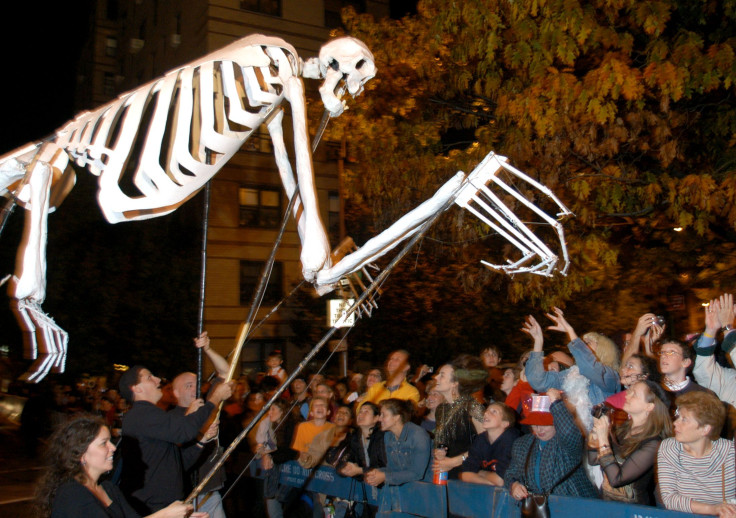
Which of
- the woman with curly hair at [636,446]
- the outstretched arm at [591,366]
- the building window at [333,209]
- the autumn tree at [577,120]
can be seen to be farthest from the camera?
the building window at [333,209]

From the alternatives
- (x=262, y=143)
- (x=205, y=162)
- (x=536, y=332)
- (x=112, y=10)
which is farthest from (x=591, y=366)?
(x=112, y=10)

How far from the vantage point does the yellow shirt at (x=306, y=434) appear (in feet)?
24.3

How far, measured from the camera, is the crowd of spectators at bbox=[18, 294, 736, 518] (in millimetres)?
4180

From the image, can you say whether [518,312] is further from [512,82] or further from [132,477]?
[132,477]

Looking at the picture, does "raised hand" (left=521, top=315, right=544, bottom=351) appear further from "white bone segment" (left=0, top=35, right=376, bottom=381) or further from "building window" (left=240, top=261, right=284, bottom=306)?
"building window" (left=240, top=261, right=284, bottom=306)

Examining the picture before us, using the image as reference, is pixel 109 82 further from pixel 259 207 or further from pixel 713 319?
pixel 713 319

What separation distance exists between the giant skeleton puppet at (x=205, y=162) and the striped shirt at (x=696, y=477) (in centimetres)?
144

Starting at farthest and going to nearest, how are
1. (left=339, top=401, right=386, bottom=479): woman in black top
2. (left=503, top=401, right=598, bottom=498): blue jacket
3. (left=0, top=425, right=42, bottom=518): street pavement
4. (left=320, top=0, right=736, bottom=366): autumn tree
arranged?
Result: 1. (left=0, top=425, right=42, bottom=518): street pavement
2. (left=320, top=0, right=736, bottom=366): autumn tree
3. (left=339, top=401, right=386, bottom=479): woman in black top
4. (left=503, top=401, right=598, bottom=498): blue jacket

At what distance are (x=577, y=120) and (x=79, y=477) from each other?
6.92m

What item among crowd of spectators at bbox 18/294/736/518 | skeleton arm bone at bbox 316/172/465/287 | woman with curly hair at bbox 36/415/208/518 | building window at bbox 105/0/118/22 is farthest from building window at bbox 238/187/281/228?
building window at bbox 105/0/118/22

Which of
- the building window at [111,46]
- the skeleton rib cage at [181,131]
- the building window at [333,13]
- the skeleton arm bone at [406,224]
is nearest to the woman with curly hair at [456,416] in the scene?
the skeleton arm bone at [406,224]

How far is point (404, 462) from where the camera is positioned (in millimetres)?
5996

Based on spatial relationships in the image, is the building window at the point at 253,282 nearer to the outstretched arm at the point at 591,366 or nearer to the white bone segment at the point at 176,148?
the outstretched arm at the point at 591,366

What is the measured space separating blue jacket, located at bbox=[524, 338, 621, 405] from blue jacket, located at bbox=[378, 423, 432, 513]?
109cm
